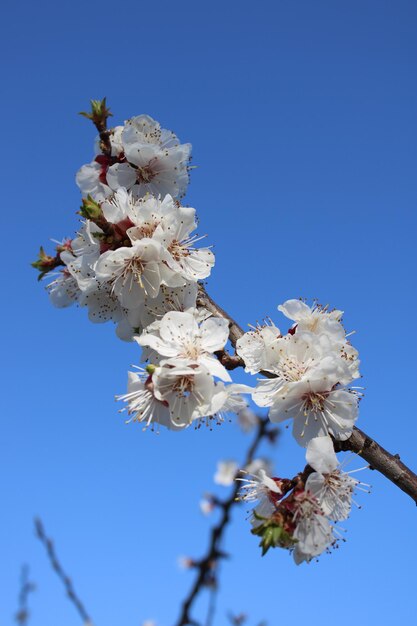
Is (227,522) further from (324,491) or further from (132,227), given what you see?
(132,227)

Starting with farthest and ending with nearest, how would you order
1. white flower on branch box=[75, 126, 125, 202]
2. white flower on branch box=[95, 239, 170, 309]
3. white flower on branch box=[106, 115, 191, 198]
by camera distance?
1. white flower on branch box=[75, 126, 125, 202]
2. white flower on branch box=[106, 115, 191, 198]
3. white flower on branch box=[95, 239, 170, 309]

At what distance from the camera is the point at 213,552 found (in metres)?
3.91

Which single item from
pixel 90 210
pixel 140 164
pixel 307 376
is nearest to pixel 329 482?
pixel 307 376

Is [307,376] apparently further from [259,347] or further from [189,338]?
[189,338]

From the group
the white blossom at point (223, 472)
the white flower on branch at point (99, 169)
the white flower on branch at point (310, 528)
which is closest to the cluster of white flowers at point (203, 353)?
the white flower on branch at point (310, 528)

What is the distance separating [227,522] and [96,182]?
2.27m

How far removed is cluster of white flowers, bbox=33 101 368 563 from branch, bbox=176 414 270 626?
915 millimetres

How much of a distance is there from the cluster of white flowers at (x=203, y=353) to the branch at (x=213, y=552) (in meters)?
0.91

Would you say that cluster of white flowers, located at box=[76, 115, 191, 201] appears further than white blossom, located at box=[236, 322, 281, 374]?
Yes

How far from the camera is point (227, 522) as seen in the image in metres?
4.01

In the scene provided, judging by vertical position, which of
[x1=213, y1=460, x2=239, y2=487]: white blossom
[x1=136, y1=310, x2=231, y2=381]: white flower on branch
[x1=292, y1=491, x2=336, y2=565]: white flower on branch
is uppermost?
[x1=213, y1=460, x2=239, y2=487]: white blossom

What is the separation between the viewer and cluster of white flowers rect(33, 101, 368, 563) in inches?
93.3

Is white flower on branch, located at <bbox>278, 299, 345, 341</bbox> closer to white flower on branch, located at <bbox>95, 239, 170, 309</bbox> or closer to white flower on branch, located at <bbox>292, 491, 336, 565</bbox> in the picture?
white flower on branch, located at <bbox>95, 239, 170, 309</bbox>

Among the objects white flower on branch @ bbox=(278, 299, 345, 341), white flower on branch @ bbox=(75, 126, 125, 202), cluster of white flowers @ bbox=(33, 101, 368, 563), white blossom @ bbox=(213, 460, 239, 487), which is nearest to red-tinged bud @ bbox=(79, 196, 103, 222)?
cluster of white flowers @ bbox=(33, 101, 368, 563)
